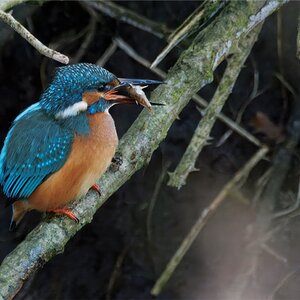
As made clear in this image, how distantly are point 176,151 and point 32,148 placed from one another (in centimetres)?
139

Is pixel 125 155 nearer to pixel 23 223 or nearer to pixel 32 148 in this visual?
pixel 32 148

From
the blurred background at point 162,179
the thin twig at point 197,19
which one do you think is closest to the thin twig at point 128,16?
the blurred background at point 162,179

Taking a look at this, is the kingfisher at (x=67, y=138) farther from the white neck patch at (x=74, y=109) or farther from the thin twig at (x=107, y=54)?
the thin twig at (x=107, y=54)

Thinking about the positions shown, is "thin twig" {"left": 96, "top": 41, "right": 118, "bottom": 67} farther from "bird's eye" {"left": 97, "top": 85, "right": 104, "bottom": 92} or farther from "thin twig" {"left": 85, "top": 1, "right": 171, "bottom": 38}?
"bird's eye" {"left": 97, "top": 85, "right": 104, "bottom": 92}

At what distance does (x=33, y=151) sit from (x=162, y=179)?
134 cm

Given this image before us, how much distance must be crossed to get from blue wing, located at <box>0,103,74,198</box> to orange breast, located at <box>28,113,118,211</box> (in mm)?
32

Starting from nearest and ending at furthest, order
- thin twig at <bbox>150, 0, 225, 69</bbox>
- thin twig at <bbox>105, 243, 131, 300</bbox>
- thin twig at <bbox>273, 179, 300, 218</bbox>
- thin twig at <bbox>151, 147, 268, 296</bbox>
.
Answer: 1. thin twig at <bbox>150, 0, 225, 69</bbox>
2. thin twig at <bbox>273, 179, 300, 218</bbox>
3. thin twig at <bbox>151, 147, 268, 296</bbox>
4. thin twig at <bbox>105, 243, 131, 300</bbox>

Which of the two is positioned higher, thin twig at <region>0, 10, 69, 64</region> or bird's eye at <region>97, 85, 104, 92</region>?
thin twig at <region>0, 10, 69, 64</region>

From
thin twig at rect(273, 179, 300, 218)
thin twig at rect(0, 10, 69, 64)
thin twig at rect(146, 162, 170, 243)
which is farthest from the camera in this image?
thin twig at rect(146, 162, 170, 243)

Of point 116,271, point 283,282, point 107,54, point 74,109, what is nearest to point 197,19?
point 74,109

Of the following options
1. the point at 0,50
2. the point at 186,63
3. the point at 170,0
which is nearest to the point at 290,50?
the point at 170,0

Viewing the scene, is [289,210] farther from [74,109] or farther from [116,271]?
[74,109]

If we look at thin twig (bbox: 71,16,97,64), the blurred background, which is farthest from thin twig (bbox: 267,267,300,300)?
thin twig (bbox: 71,16,97,64)

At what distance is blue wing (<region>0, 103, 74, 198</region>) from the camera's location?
8.74 ft
